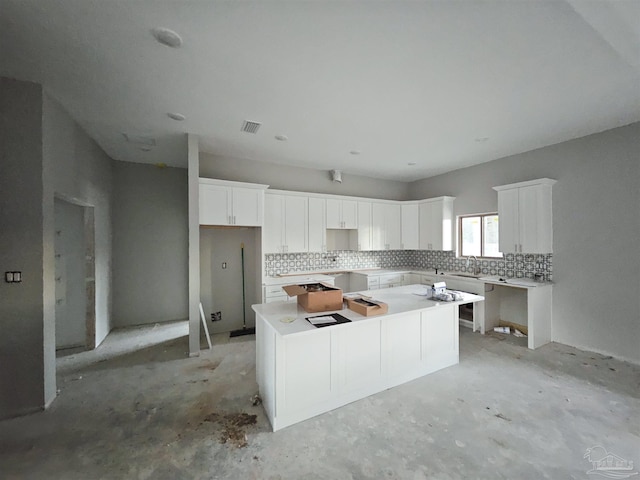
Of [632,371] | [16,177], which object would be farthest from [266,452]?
[632,371]

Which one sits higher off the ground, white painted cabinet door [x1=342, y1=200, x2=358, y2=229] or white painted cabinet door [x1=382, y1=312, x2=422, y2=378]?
white painted cabinet door [x1=342, y1=200, x2=358, y2=229]

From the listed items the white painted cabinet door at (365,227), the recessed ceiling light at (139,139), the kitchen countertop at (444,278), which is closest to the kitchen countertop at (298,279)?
the kitchen countertop at (444,278)

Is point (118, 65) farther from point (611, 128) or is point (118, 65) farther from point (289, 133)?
point (611, 128)

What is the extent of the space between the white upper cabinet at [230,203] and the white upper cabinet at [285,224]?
286mm

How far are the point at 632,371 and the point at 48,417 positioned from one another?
6011 millimetres

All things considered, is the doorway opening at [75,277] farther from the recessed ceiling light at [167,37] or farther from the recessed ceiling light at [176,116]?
the recessed ceiling light at [167,37]

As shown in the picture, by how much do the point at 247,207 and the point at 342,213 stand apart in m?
1.89

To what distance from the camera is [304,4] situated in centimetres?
157

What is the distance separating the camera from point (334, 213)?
199 inches

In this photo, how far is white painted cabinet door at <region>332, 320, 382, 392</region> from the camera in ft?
7.68

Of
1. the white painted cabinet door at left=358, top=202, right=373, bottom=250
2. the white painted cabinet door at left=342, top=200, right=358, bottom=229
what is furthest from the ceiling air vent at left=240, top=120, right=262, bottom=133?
the white painted cabinet door at left=358, top=202, right=373, bottom=250

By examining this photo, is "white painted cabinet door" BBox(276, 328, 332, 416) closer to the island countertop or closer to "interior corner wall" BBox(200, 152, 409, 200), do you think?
the island countertop

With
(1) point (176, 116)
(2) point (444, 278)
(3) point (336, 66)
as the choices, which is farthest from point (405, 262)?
(1) point (176, 116)

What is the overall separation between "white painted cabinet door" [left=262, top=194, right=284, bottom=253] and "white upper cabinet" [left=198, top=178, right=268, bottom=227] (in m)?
0.27
